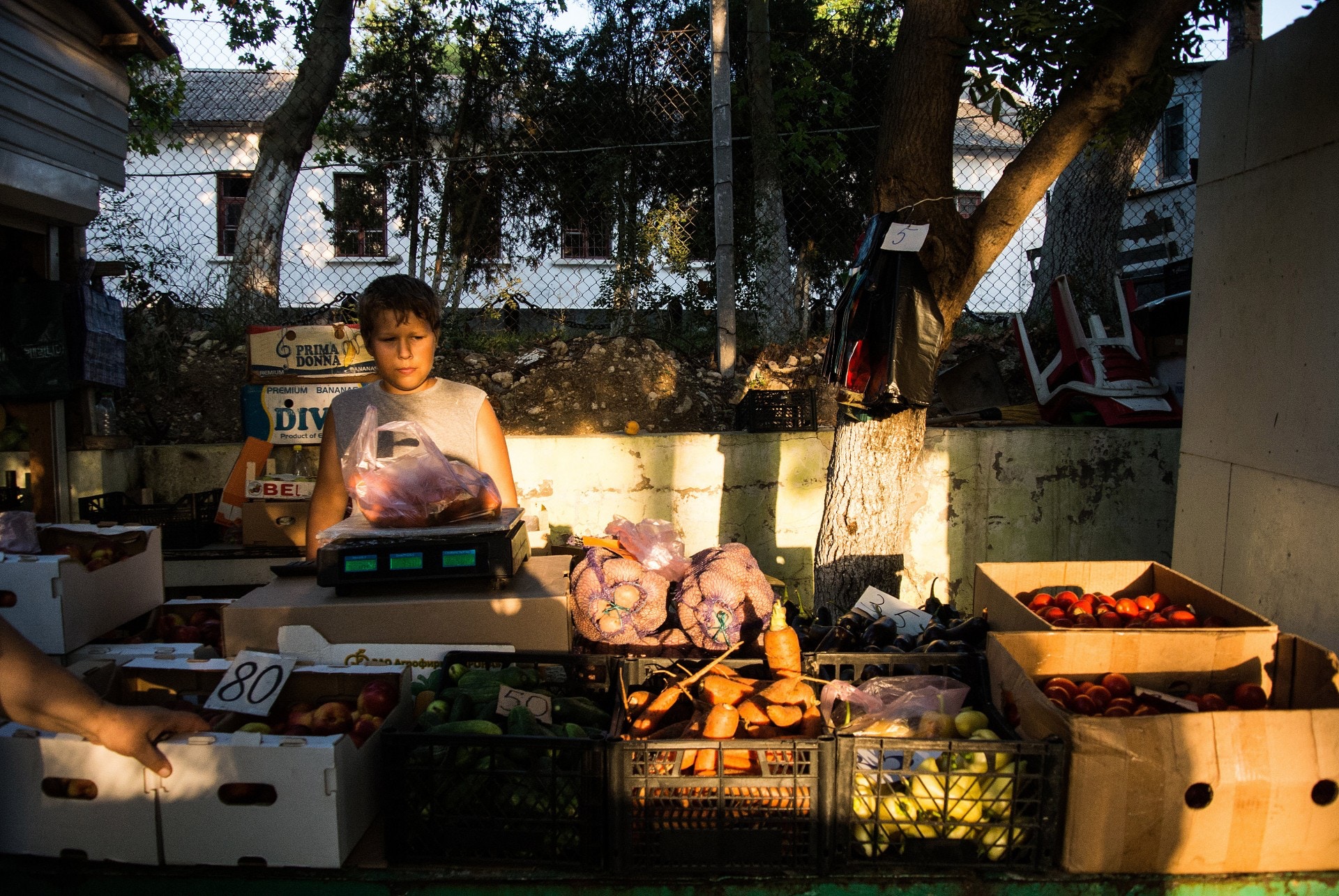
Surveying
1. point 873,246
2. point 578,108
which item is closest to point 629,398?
point 873,246

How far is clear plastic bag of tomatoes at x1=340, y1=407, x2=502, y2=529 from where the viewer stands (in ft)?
8.32

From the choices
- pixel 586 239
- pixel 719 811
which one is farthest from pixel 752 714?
pixel 586 239

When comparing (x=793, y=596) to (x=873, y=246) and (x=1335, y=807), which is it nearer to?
(x=873, y=246)

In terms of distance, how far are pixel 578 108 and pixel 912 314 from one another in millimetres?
6143

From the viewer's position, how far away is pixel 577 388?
698 cm

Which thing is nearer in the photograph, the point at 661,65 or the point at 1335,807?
the point at 1335,807

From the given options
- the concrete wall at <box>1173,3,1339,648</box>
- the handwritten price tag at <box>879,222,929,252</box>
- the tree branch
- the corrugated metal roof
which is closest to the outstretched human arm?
the handwritten price tag at <box>879,222,929,252</box>

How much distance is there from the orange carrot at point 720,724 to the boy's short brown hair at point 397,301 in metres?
1.74

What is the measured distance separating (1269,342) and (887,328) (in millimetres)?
1964

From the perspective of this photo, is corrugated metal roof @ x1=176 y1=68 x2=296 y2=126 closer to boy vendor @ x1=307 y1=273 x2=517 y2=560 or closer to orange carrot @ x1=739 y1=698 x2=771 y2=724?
boy vendor @ x1=307 y1=273 x2=517 y2=560

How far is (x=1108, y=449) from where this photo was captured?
6051 millimetres

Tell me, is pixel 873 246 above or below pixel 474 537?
above

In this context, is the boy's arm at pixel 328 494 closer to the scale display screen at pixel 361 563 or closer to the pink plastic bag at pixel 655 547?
the scale display screen at pixel 361 563

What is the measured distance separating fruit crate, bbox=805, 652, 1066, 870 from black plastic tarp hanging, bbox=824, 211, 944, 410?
7.36 feet
